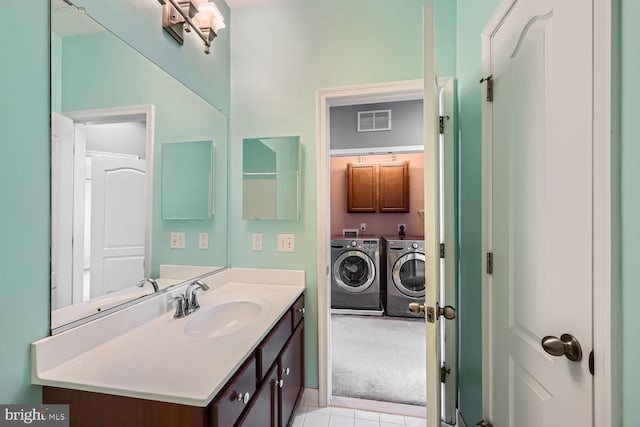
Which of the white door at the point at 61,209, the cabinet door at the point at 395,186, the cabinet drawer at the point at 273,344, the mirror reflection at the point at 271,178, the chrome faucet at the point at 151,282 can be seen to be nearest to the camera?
the white door at the point at 61,209

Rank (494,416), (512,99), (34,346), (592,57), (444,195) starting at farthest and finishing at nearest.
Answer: (444,195) < (494,416) < (512,99) < (34,346) < (592,57)

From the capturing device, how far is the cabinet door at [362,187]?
4.26 metres

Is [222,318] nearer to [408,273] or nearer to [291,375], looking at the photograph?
[291,375]

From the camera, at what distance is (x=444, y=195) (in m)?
1.52

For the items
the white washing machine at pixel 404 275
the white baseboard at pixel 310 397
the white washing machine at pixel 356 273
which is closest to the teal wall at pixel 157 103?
the white baseboard at pixel 310 397

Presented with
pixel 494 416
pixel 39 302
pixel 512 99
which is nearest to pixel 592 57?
pixel 512 99

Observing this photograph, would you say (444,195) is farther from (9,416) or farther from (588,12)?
(9,416)

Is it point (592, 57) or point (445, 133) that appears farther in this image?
point (445, 133)

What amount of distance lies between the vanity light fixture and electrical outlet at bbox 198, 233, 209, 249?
1134 millimetres

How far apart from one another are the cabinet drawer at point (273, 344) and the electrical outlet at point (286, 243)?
458 mm

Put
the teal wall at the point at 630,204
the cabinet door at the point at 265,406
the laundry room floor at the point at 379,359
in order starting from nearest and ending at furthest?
the teal wall at the point at 630,204 < the cabinet door at the point at 265,406 < the laundry room floor at the point at 379,359

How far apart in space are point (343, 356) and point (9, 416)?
2.25m

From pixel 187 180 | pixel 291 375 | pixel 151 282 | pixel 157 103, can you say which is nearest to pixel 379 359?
pixel 291 375

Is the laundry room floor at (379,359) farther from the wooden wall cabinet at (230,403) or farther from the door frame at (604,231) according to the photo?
the door frame at (604,231)
